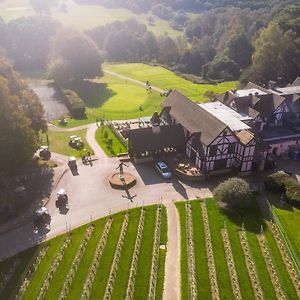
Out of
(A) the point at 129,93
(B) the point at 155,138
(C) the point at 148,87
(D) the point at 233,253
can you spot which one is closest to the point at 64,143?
(B) the point at 155,138

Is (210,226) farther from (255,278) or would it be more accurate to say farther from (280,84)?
(280,84)

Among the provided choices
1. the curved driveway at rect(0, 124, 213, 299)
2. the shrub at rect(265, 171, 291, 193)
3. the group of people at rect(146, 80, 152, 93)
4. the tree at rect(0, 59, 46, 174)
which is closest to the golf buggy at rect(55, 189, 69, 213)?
the curved driveway at rect(0, 124, 213, 299)

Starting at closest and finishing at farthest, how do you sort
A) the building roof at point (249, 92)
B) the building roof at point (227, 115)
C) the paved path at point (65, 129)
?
1. the building roof at point (227, 115)
2. the building roof at point (249, 92)
3. the paved path at point (65, 129)

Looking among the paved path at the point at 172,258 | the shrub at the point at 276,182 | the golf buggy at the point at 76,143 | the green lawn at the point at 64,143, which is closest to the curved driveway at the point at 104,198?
the paved path at the point at 172,258

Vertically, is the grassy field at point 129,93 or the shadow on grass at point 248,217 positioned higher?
the shadow on grass at point 248,217

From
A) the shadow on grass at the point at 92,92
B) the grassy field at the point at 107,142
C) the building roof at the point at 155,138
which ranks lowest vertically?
the shadow on grass at the point at 92,92

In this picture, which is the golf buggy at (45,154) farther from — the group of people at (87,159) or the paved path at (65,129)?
the paved path at (65,129)

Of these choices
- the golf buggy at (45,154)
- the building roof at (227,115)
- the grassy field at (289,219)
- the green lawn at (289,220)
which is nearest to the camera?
the green lawn at (289,220)

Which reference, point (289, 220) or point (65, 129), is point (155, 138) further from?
point (289, 220)
